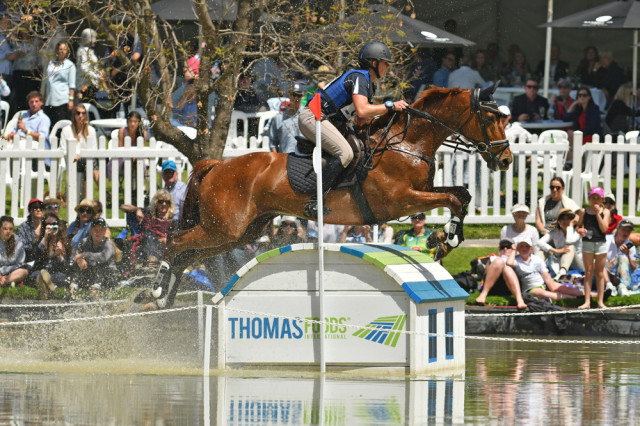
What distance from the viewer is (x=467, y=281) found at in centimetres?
1798

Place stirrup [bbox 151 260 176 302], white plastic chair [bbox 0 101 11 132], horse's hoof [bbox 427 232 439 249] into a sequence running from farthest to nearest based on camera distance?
white plastic chair [bbox 0 101 11 132]
stirrup [bbox 151 260 176 302]
horse's hoof [bbox 427 232 439 249]

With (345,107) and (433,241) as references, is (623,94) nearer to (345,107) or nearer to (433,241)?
(433,241)

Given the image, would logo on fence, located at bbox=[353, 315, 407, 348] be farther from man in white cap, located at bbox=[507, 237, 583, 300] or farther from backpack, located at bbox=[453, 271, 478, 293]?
backpack, located at bbox=[453, 271, 478, 293]

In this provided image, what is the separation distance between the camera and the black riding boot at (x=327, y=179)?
1369cm

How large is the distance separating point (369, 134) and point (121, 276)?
5145mm

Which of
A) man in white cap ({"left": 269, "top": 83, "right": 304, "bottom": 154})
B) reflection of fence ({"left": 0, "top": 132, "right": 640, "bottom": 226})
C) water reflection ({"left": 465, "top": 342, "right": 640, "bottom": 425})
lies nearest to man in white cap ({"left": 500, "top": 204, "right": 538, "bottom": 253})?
water reflection ({"left": 465, "top": 342, "right": 640, "bottom": 425})

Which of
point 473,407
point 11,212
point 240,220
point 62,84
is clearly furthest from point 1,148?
point 473,407

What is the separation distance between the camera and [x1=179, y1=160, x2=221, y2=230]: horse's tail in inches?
589

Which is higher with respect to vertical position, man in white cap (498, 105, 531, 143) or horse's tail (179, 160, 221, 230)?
man in white cap (498, 105, 531, 143)

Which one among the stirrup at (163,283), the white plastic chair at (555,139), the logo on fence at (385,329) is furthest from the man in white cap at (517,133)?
the logo on fence at (385,329)

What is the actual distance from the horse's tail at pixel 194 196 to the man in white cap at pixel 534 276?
4.29m

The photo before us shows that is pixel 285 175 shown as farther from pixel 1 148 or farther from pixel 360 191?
pixel 1 148

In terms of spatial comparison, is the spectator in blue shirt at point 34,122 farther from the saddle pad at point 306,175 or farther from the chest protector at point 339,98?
the chest protector at point 339,98

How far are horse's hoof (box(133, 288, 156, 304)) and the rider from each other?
2.06m
